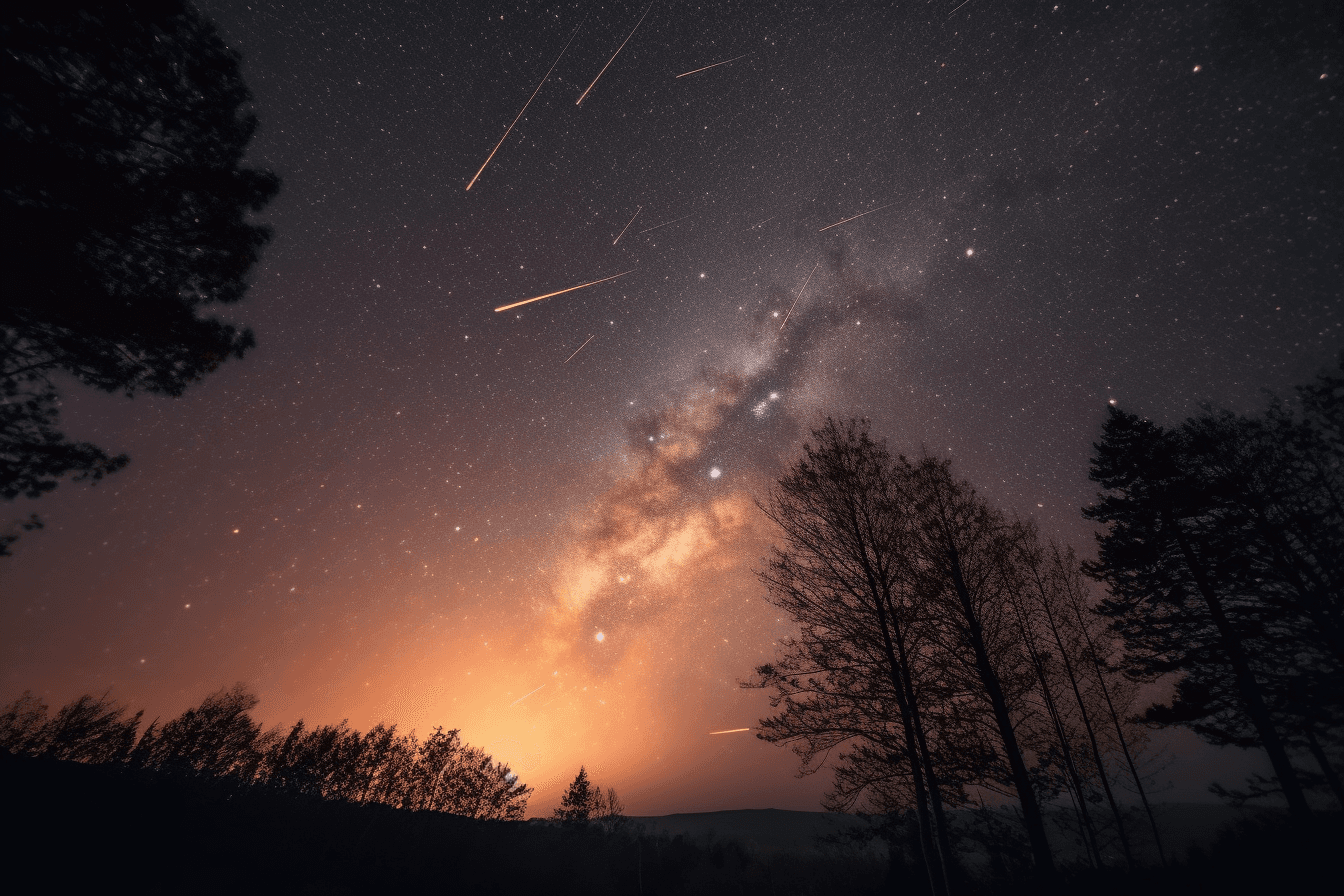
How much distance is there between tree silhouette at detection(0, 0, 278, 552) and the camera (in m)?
6.66

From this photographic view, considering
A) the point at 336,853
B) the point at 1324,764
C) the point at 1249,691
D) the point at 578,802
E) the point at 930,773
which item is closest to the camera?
the point at 930,773

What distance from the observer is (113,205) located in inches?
296

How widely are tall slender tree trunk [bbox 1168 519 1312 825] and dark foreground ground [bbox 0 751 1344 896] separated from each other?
2.28 feet

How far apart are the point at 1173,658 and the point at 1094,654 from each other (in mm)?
2328

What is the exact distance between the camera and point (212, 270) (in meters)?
Answer: 9.05

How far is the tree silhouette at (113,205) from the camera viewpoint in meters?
6.66

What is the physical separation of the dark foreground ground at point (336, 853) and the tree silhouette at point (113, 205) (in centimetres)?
1637

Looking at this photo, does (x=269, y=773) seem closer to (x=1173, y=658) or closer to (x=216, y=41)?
(x=216, y=41)

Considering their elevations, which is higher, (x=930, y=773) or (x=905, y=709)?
(x=905, y=709)

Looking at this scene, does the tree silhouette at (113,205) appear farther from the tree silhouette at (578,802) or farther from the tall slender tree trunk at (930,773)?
the tree silhouette at (578,802)

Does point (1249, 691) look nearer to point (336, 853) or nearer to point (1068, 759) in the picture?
point (1068, 759)

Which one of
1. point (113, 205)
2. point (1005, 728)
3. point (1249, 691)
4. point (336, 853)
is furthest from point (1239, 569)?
point (336, 853)

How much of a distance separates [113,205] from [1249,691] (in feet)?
86.6

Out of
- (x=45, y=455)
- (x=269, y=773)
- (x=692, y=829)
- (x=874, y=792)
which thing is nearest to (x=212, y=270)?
(x=45, y=455)
